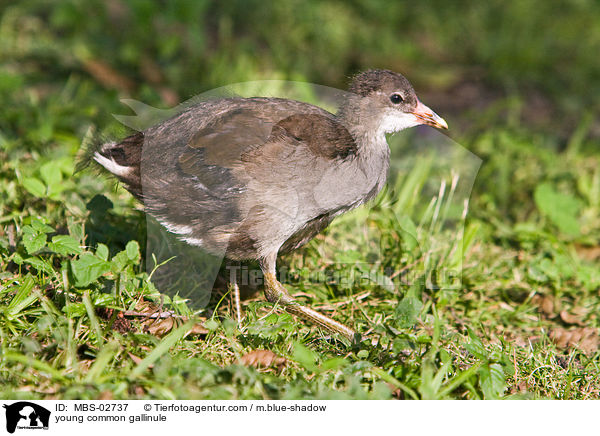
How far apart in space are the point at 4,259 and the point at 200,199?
3.26 ft

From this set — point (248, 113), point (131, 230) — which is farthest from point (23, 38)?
point (248, 113)

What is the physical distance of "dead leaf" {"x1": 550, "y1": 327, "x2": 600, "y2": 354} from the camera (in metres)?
3.53

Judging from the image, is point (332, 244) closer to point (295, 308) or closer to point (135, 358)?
point (295, 308)

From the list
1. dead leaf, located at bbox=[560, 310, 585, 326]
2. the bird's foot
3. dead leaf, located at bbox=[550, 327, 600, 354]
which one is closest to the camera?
the bird's foot

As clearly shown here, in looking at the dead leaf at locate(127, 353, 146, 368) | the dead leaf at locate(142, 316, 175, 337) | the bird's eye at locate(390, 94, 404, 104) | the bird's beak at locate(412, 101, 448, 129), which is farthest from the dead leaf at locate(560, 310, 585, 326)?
the dead leaf at locate(127, 353, 146, 368)

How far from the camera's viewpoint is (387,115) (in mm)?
3420

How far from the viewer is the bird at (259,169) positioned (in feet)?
10.2

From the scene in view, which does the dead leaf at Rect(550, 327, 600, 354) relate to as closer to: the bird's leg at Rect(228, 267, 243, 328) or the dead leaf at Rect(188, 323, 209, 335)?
the bird's leg at Rect(228, 267, 243, 328)

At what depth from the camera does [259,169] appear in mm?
3115

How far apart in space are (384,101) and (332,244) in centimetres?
101
